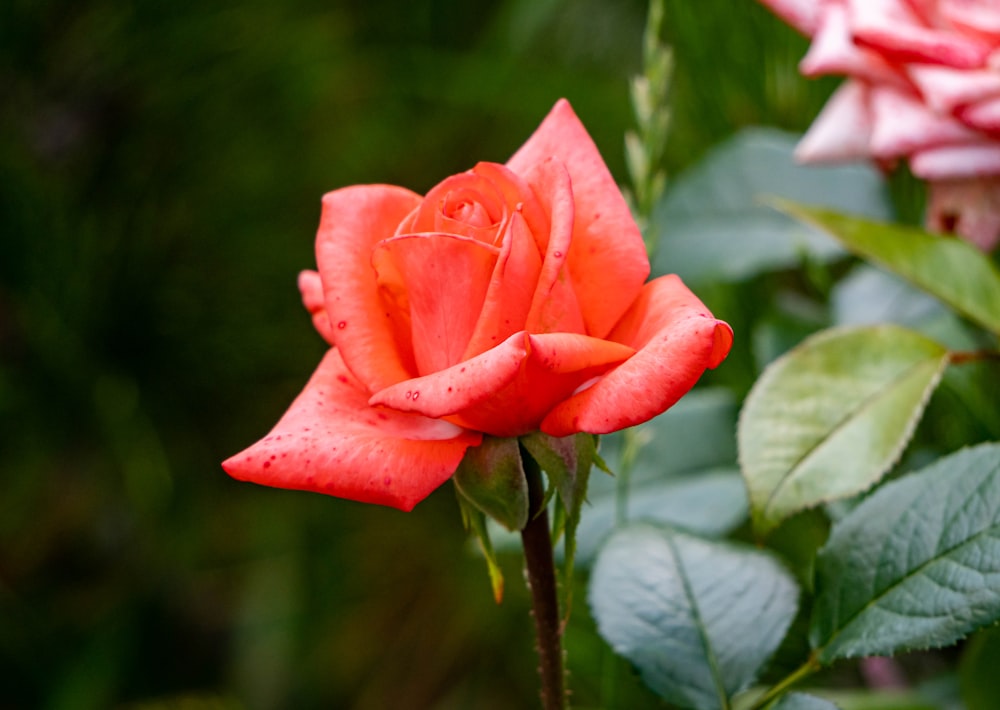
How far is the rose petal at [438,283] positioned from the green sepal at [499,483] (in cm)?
3

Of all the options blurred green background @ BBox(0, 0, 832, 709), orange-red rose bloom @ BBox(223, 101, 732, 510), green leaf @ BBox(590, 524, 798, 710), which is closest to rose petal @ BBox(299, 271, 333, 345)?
orange-red rose bloom @ BBox(223, 101, 732, 510)

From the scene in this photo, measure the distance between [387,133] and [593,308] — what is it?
0.95 metres

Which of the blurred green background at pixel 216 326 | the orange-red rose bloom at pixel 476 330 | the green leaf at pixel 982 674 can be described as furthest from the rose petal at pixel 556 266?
the blurred green background at pixel 216 326

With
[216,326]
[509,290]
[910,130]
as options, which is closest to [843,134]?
[910,130]

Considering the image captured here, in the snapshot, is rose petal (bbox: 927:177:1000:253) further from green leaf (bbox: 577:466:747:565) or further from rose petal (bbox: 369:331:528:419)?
rose petal (bbox: 369:331:528:419)

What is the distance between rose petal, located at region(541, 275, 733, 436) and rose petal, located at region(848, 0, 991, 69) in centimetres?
24

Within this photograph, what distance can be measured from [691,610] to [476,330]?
13cm

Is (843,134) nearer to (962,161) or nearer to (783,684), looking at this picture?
(962,161)

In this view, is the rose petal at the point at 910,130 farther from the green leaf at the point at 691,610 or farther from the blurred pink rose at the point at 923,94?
the green leaf at the point at 691,610

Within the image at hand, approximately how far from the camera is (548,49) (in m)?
1.17

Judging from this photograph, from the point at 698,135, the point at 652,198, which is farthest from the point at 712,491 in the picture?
the point at 698,135

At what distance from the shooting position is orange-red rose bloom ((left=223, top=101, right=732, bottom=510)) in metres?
0.20

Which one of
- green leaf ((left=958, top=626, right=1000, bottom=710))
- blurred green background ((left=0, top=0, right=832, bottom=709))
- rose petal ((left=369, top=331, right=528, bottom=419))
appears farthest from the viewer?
blurred green background ((left=0, top=0, right=832, bottom=709))

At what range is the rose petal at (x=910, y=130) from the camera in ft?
1.26
